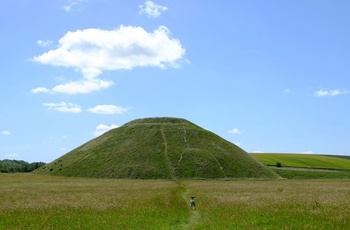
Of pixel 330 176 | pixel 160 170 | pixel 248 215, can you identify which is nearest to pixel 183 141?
pixel 160 170

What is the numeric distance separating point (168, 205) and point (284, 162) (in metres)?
111

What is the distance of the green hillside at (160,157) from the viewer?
90875 mm

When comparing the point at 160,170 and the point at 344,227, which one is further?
the point at 160,170

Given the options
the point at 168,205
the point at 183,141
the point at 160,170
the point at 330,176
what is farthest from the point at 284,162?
the point at 168,205

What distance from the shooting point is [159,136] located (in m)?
112

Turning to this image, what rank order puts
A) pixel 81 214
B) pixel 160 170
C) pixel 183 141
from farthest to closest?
pixel 183 141
pixel 160 170
pixel 81 214

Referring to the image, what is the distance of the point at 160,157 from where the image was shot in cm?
9806

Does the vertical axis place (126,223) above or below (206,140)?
below

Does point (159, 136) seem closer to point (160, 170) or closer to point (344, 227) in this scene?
point (160, 170)

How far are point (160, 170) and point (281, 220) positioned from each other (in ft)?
236

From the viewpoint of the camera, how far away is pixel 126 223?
19.2 meters

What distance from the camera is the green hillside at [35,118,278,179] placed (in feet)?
298

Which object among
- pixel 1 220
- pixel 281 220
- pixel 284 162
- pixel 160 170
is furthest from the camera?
pixel 284 162

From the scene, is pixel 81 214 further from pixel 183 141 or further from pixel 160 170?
pixel 183 141
